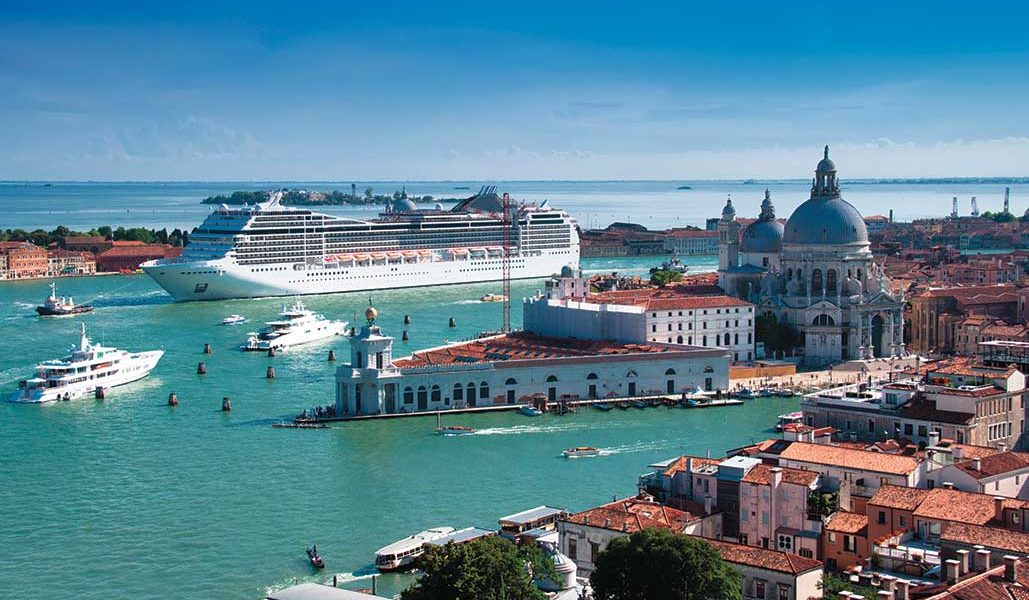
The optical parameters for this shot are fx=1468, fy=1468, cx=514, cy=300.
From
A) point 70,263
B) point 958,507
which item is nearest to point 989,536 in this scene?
point 958,507

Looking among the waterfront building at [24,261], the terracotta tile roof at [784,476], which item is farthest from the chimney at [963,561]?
the waterfront building at [24,261]

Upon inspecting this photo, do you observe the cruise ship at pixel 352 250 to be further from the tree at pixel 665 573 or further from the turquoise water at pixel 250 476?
the tree at pixel 665 573

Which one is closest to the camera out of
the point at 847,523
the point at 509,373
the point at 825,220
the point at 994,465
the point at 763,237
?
the point at 847,523

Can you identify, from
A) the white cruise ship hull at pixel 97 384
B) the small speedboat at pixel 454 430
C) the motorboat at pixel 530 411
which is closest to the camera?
the small speedboat at pixel 454 430

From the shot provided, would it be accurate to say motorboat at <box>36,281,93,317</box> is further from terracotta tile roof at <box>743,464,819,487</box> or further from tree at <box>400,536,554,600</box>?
tree at <box>400,536,554,600</box>

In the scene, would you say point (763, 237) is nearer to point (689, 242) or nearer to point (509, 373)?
point (509, 373)

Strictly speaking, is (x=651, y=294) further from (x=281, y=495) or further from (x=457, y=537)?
(x=457, y=537)
